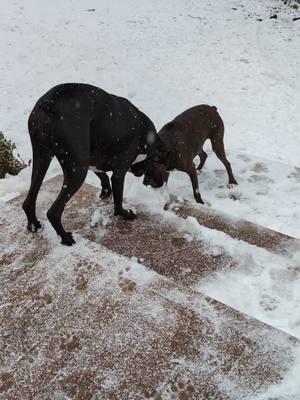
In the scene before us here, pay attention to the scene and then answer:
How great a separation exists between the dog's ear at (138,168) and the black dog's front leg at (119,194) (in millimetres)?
563

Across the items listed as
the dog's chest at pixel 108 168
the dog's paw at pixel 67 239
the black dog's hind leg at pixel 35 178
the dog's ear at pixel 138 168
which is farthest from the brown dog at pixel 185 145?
the dog's paw at pixel 67 239

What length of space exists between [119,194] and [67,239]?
0.68 m

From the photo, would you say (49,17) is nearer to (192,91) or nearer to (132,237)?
(192,91)

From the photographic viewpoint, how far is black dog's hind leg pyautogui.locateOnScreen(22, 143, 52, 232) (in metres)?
3.22

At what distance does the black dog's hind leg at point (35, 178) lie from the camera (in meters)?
3.22

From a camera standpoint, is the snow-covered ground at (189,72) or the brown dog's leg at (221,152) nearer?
the snow-covered ground at (189,72)

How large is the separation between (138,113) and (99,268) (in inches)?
60.0

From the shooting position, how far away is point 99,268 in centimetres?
291

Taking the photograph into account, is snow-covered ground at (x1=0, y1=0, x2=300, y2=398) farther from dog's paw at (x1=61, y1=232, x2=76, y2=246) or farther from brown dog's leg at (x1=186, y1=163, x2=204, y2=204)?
dog's paw at (x1=61, y1=232, x2=76, y2=246)

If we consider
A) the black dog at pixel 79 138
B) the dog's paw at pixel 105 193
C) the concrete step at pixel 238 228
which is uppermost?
the black dog at pixel 79 138

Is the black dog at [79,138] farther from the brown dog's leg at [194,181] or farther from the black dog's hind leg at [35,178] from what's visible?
the brown dog's leg at [194,181]

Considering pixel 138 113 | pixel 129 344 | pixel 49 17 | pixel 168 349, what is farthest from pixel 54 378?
pixel 49 17

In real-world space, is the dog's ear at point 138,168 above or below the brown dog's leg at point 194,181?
above

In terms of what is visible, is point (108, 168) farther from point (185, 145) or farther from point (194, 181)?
point (194, 181)
